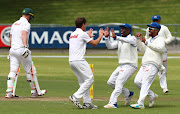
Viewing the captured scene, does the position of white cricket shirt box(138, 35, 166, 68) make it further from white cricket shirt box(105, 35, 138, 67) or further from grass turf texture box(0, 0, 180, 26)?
grass turf texture box(0, 0, 180, 26)

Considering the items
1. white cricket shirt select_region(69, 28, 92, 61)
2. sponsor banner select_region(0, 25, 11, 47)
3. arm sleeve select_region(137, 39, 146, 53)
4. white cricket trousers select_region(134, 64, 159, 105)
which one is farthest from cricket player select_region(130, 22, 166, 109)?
sponsor banner select_region(0, 25, 11, 47)

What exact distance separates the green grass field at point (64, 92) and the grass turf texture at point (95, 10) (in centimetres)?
1960

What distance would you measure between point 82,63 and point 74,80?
7703mm

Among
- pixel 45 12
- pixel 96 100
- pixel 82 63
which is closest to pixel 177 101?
pixel 96 100

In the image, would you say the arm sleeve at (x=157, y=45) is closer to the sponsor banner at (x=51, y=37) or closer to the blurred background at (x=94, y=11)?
the sponsor banner at (x=51, y=37)

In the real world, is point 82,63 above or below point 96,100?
above

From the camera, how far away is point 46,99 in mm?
12297

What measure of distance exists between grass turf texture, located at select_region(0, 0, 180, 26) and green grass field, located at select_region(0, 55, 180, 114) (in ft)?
64.3

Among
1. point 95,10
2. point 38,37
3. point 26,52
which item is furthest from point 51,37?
point 26,52

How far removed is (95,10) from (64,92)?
33899 millimetres

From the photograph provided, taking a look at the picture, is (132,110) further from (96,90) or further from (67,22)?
(67,22)

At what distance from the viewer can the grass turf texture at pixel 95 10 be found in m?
44.6

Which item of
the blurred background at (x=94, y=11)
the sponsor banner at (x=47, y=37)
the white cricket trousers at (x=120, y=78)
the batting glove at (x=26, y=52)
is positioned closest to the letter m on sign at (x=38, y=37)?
the sponsor banner at (x=47, y=37)

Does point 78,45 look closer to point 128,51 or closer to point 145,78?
point 128,51
